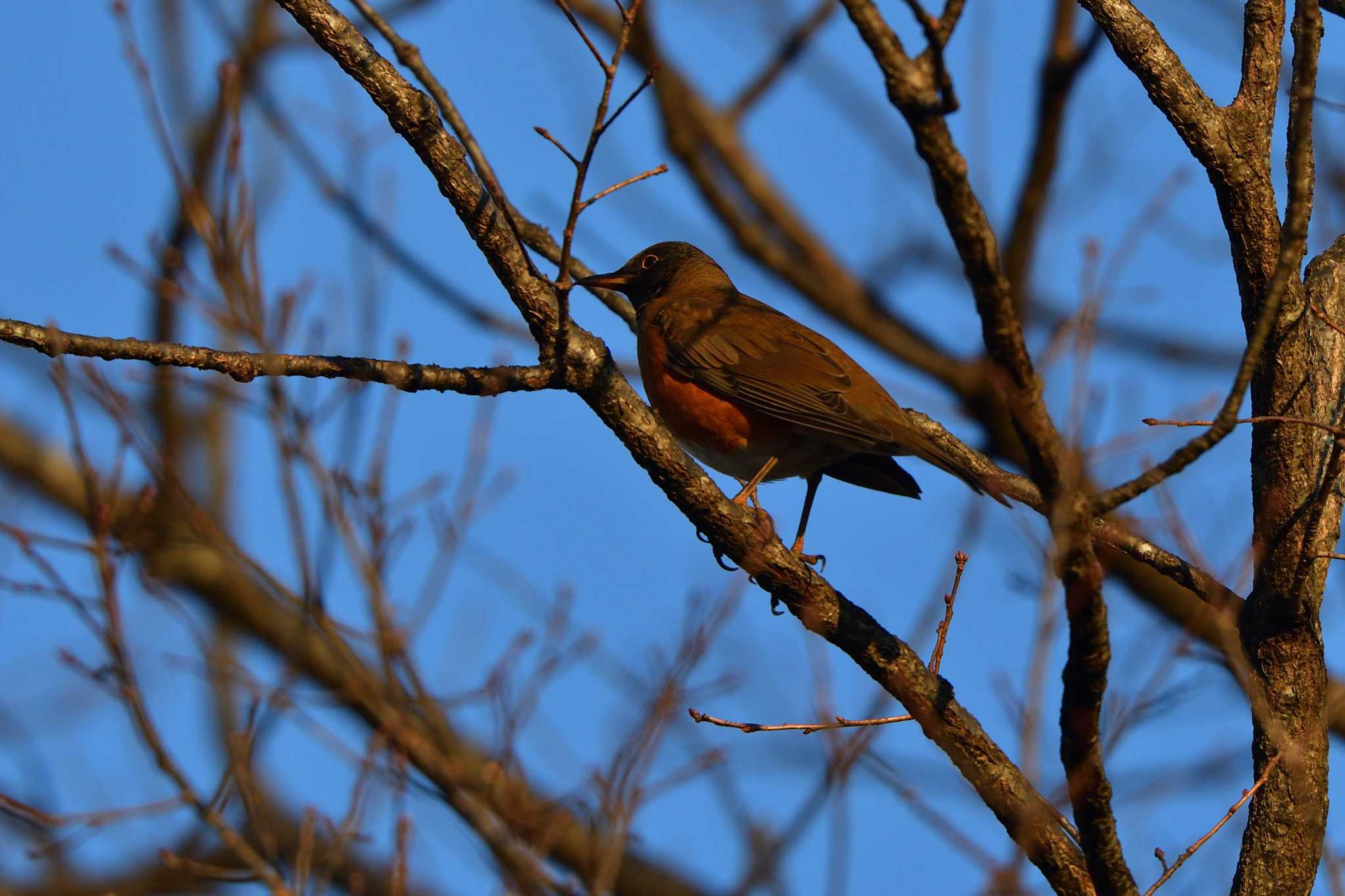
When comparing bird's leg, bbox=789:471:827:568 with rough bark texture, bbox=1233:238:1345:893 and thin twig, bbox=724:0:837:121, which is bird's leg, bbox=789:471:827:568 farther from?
thin twig, bbox=724:0:837:121

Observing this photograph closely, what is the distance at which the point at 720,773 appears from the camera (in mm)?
5555

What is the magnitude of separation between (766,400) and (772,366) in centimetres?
39

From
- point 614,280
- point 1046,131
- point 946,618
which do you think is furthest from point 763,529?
point 1046,131

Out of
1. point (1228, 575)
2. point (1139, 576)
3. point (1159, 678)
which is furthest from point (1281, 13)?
point (1139, 576)

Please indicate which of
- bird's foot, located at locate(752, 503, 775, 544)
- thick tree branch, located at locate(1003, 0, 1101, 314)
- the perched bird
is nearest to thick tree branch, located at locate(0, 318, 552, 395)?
bird's foot, located at locate(752, 503, 775, 544)

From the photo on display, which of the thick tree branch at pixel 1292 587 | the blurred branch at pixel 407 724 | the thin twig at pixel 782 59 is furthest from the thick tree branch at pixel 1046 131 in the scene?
the thick tree branch at pixel 1292 587

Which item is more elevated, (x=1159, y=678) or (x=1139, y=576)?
(x=1139, y=576)

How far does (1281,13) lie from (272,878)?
→ 169 inches

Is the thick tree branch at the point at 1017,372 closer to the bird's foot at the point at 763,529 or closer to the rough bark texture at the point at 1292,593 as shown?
the rough bark texture at the point at 1292,593

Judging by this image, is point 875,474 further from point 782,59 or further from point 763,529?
point 782,59

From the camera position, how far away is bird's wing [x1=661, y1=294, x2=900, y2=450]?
18.4 feet

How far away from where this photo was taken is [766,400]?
5.95 m

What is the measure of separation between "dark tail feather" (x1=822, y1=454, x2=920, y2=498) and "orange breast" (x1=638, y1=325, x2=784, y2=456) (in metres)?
0.33

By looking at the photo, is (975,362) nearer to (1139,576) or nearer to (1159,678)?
(1139,576)
